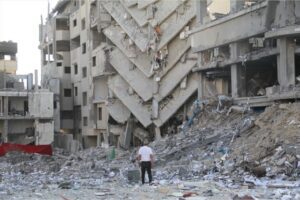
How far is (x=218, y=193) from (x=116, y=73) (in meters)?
32.7

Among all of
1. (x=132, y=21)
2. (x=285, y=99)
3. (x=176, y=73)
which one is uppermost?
(x=132, y=21)

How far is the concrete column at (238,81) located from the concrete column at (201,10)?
5076mm

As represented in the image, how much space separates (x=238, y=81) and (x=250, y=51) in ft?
5.61

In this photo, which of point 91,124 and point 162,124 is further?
point 91,124

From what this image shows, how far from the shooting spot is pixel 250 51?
96.6 feet

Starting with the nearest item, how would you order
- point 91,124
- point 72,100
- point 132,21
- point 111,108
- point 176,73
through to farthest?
point 176,73, point 132,21, point 111,108, point 91,124, point 72,100

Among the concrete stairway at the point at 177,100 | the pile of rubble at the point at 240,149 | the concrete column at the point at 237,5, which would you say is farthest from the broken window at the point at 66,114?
the pile of rubble at the point at 240,149

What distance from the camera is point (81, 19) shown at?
5319 cm

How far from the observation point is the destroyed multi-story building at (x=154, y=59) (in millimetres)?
26969

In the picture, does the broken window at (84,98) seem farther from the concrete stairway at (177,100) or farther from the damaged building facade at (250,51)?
the damaged building facade at (250,51)

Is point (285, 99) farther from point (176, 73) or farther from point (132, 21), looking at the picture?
point (132, 21)

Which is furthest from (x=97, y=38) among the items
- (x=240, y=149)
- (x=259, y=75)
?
(x=240, y=149)

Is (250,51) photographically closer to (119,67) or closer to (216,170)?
(216,170)

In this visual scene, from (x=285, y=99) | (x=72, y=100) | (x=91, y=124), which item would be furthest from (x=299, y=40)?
(x=72, y=100)
